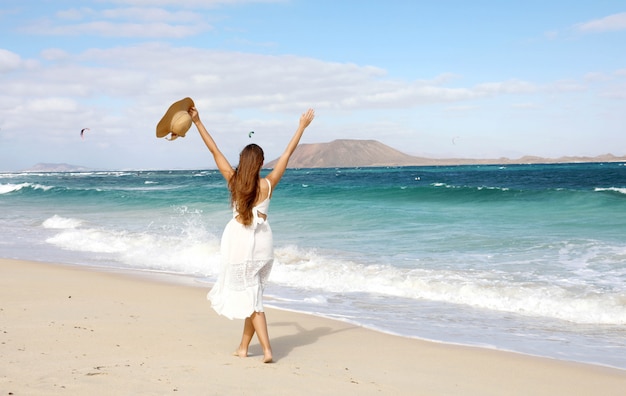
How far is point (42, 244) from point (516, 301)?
11256 mm

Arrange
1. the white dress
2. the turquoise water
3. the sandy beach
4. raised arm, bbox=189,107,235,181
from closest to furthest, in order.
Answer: the sandy beach, the white dress, raised arm, bbox=189,107,235,181, the turquoise water

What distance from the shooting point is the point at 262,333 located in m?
4.82

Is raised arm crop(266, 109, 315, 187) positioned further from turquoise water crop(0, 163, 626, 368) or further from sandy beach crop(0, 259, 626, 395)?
turquoise water crop(0, 163, 626, 368)

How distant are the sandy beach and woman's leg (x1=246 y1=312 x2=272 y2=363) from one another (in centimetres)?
8

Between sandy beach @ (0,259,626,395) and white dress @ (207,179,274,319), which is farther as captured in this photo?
white dress @ (207,179,274,319)

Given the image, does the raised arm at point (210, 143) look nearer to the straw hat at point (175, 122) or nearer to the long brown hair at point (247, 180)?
the straw hat at point (175, 122)

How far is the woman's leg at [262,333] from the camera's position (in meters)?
4.79

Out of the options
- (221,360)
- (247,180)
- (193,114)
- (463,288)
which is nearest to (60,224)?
(463,288)

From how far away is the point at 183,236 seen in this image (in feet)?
54.6

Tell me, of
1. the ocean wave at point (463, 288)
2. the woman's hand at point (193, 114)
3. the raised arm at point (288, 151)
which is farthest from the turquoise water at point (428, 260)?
the woman's hand at point (193, 114)

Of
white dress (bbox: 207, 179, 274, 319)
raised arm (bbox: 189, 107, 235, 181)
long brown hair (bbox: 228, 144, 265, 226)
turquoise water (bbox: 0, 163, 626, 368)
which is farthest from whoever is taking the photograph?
turquoise water (bbox: 0, 163, 626, 368)

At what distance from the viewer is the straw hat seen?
15.7 ft

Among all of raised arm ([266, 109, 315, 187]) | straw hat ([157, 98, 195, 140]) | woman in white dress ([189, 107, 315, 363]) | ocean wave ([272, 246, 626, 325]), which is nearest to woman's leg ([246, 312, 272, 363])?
woman in white dress ([189, 107, 315, 363])

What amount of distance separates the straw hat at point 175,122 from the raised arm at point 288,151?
2.40 ft
